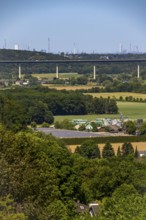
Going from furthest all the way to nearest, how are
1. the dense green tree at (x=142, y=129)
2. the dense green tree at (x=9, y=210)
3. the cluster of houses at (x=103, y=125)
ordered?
the cluster of houses at (x=103, y=125)
the dense green tree at (x=142, y=129)
the dense green tree at (x=9, y=210)

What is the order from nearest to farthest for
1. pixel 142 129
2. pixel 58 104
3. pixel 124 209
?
pixel 124 209, pixel 142 129, pixel 58 104

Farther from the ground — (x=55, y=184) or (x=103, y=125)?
(x=55, y=184)

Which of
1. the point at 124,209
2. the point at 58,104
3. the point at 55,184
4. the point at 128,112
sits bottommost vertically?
the point at 128,112

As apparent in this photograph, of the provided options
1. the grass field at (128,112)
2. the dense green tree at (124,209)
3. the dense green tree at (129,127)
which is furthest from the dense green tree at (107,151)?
the grass field at (128,112)

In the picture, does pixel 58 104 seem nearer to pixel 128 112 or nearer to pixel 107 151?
pixel 128 112

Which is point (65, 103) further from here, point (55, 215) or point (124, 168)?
point (55, 215)

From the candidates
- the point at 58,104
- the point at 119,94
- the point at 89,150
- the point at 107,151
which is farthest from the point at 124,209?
the point at 119,94

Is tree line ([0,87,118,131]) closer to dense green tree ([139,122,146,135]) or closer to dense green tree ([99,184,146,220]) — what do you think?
dense green tree ([139,122,146,135])

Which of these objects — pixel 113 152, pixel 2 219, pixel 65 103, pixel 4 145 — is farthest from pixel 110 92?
pixel 2 219

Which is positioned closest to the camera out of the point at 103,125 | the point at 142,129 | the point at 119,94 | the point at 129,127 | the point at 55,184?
the point at 55,184

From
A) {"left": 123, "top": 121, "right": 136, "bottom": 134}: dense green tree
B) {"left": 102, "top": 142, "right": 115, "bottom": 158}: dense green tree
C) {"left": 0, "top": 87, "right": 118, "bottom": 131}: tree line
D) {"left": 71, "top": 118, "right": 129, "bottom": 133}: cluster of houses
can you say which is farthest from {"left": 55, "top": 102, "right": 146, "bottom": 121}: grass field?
{"left": 102, "top": 142, "right": 115, "bottom": 158}: dense green tree

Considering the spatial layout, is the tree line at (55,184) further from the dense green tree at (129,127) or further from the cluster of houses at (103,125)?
the cluster of houses at (103,125)
